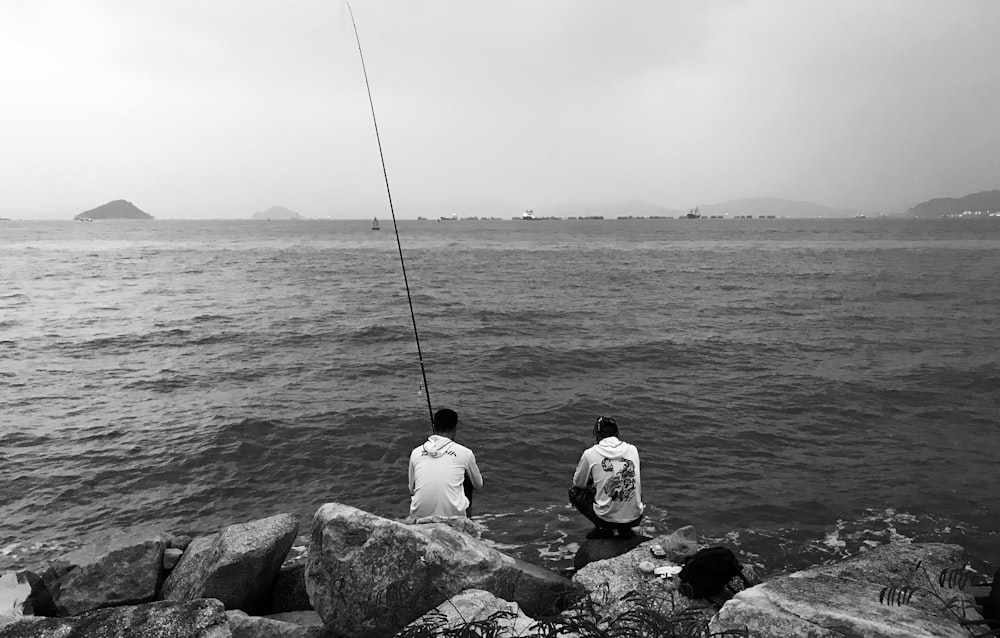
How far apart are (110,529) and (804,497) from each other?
11797 mm

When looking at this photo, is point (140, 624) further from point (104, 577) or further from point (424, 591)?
point (104, 577)

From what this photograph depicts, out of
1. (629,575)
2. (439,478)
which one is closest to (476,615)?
(629,575)

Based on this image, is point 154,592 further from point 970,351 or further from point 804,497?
point 970,351

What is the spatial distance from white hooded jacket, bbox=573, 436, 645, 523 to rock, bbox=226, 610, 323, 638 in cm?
377

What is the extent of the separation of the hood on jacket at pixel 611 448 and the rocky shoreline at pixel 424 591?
1.15 m

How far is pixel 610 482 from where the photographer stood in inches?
283

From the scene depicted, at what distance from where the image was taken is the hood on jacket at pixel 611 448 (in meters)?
7.15

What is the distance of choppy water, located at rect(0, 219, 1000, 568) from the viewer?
9219mm

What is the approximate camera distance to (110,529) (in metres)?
8.88

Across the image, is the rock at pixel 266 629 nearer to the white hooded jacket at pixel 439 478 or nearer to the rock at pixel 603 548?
the white hooded jacket at pixel 439 478

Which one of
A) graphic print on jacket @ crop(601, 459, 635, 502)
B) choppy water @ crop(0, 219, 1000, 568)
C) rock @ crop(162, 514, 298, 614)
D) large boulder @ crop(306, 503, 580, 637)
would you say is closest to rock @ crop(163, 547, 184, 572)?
rock @ crop(162, 514, 298, 614)

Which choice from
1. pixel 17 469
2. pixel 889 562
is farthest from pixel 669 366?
pixel 17 469

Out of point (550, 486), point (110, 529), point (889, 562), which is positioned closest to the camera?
point (889, 562)

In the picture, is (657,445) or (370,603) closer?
(370,603)
